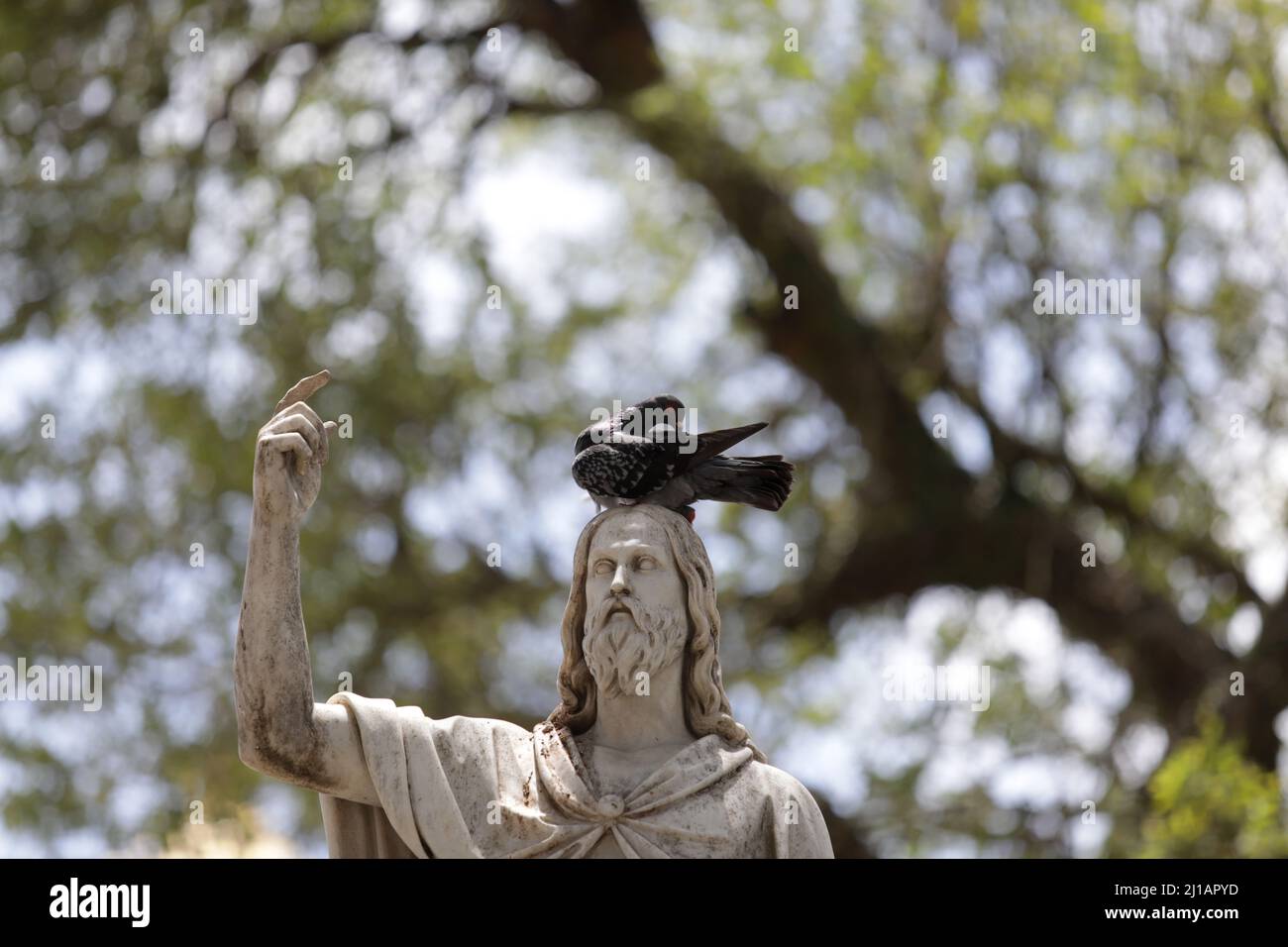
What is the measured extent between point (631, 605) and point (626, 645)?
0.12 m

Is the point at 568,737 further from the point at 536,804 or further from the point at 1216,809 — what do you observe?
the point at 1216,809

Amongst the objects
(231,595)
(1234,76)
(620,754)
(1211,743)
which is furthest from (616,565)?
(1234,76)

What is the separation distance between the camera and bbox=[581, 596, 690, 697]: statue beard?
7.80m

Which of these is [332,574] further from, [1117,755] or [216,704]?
[1117,755]

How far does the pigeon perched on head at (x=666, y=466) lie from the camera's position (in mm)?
8000

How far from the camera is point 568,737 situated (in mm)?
Answer: 7848

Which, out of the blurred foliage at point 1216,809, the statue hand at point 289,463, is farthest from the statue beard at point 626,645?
the blurred foliage at point 1216,809

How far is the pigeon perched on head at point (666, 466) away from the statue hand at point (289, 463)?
889 millimetres

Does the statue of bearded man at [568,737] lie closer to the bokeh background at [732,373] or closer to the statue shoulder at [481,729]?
the statue shoulder at [481,729]

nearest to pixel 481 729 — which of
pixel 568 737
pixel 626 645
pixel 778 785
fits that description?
pixel 568 737

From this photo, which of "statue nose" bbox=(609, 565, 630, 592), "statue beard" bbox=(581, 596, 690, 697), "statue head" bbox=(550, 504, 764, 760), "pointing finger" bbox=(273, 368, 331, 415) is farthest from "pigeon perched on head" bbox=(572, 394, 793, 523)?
"pointing finger" bbox=(273, 368, 331, 415)

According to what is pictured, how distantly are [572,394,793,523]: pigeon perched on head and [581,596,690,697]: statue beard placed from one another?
15.4 inches

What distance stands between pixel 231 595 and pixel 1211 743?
19.9 ft

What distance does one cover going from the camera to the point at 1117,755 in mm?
16406
